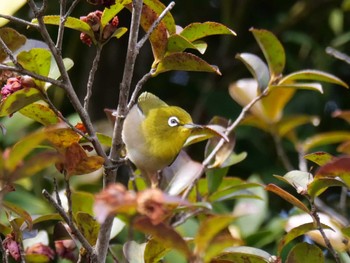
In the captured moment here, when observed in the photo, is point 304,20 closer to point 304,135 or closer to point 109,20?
point 304,135

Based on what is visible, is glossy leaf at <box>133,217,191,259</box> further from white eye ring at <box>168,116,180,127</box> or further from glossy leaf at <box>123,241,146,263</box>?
white eye ring at <box>168,116,180,127</box>

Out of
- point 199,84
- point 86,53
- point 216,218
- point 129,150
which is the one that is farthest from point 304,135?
point 216,218

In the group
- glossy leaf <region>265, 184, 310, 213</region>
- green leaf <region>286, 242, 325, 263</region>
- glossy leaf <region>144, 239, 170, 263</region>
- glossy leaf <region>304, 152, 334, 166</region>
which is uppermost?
glossy leaf <region>304, 152, 334, 166</region>

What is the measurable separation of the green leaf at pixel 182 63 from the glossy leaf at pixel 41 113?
0.15 m

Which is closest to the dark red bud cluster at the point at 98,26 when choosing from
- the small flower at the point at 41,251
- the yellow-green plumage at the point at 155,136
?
the yellow-green plumage at the point at 155,136

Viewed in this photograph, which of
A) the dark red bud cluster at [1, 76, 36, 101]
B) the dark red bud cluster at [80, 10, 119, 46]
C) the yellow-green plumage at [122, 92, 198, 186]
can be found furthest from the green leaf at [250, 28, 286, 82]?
the dark red bud cluster at [1, 76, 36, 101]

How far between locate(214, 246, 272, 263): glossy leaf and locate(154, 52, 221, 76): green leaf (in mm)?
227

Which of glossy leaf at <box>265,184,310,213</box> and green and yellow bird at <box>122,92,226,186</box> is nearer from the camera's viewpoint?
glossy leaf at <box>265,184,310,213</box>

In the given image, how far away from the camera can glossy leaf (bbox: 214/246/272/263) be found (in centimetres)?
97

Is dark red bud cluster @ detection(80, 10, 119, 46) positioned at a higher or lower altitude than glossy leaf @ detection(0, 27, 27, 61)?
higher

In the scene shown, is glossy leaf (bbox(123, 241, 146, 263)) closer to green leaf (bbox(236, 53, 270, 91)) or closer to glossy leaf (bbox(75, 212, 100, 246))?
glossy leaf (bbox(75, 212, 100, 246))

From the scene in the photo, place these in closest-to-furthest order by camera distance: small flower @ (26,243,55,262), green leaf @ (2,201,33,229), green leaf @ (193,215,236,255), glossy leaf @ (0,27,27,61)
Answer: green leaf @ (193,215,236,255)
green leaf @ (2,201,33,229)
glossy leaf @ (0,27,27,61)
small flower @ (26,243,55,262)

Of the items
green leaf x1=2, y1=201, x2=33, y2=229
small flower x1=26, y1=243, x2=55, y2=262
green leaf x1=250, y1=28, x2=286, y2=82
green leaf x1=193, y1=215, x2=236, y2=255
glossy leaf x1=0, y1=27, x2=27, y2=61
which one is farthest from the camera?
green leaf x1=250, y1=28, x2=286, y2=82

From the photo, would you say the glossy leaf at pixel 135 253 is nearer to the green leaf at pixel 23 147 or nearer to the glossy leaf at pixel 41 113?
the glossy leaf at pixel 41 113
